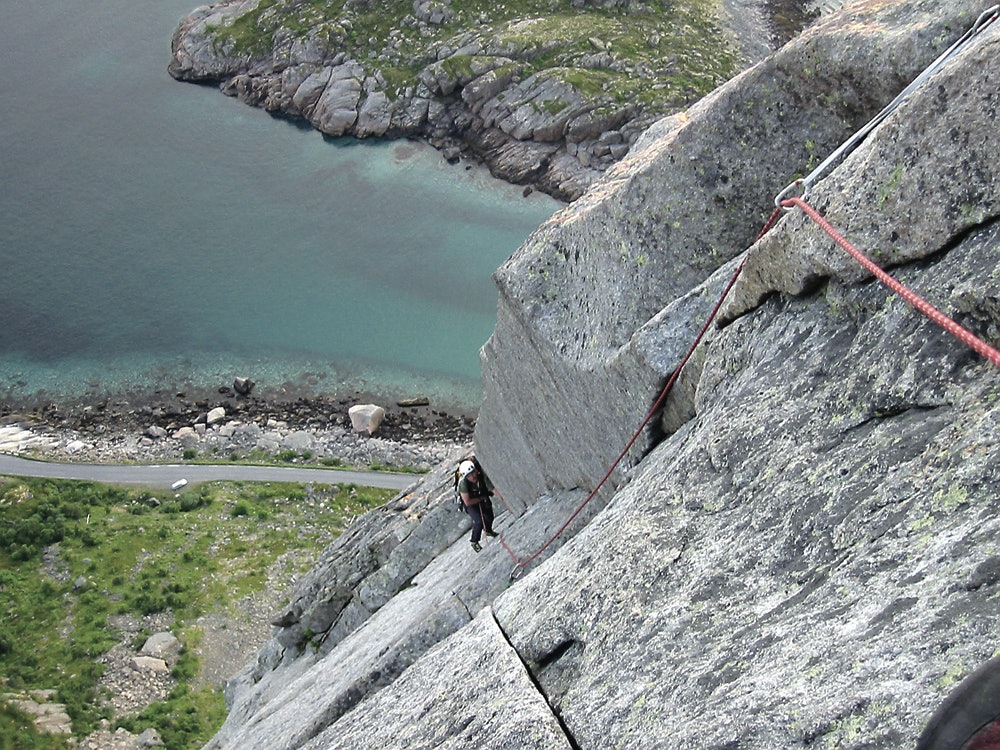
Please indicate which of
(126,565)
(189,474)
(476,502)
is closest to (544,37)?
(189,474)

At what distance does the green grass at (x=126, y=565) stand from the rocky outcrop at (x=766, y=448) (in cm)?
2713

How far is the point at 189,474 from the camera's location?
176 ft

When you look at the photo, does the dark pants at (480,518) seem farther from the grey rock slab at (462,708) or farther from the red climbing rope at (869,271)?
the grey rock slab at (462,708)

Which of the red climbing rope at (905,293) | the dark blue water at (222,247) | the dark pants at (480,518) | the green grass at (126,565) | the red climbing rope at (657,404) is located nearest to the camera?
the red climbing rope at (905,293)

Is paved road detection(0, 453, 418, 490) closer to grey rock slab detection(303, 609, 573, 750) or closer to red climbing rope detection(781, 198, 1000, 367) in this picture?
grey rock slab detection(303, 609, 573, 750)

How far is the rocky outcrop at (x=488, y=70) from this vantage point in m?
73.0

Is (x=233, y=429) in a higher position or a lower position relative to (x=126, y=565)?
higher

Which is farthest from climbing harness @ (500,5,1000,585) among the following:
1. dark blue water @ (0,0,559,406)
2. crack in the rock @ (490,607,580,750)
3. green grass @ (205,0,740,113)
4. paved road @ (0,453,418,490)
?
green grass @ (205,0,740,113)

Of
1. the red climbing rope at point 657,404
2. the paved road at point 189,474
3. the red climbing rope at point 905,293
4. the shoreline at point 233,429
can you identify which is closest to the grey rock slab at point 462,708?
the red climbing rope at point 657,404

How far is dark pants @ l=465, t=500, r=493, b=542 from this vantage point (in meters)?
19.5

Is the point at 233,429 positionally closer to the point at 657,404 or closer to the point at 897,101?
the point at 657,404

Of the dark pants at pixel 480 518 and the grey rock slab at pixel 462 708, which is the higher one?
the grey rock slab at pixel 462 708

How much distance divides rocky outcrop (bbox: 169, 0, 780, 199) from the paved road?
31.6 meters

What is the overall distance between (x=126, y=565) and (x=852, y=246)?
4660 cm
